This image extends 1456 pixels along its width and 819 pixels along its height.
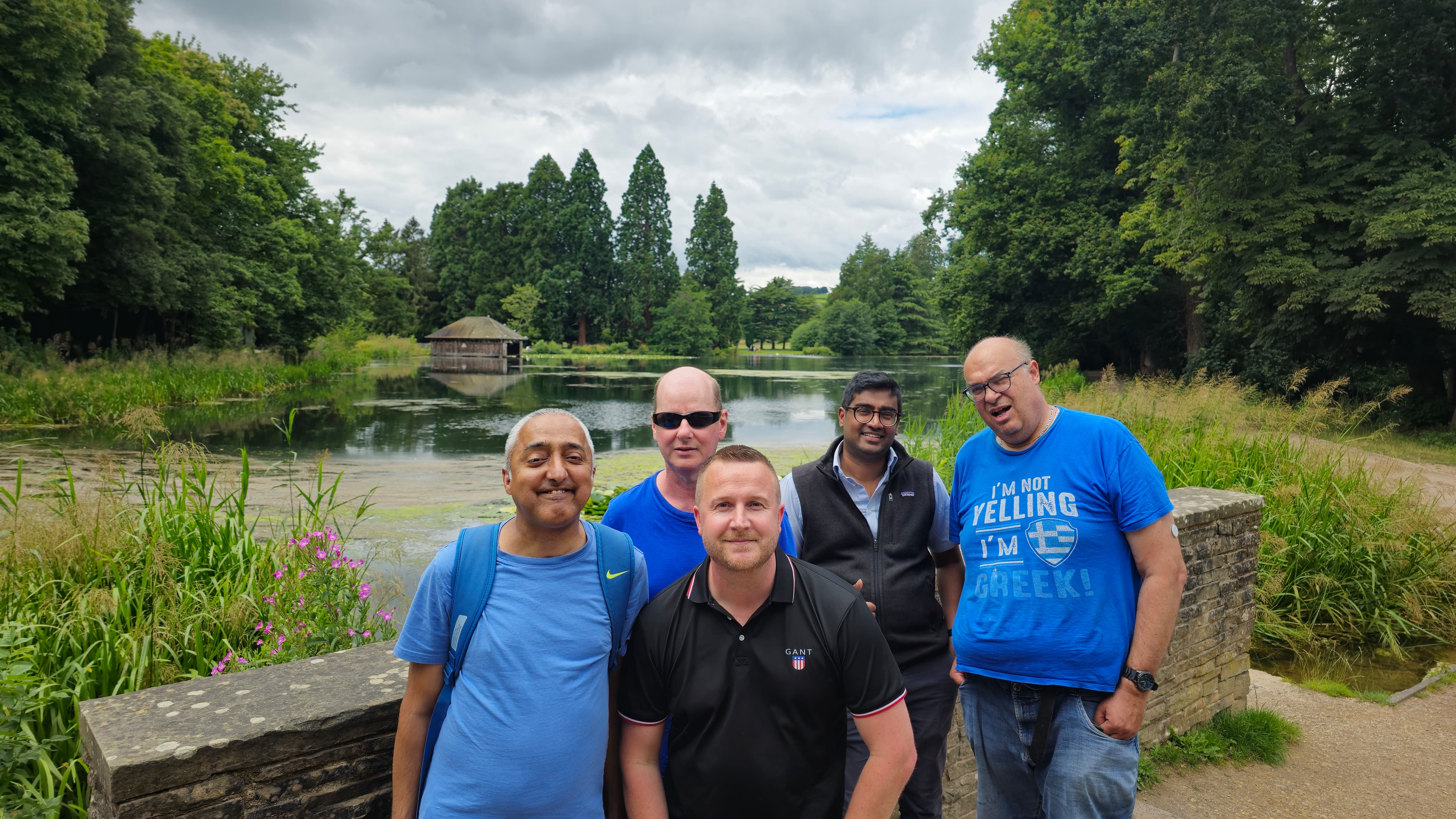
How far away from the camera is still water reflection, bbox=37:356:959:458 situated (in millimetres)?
15531

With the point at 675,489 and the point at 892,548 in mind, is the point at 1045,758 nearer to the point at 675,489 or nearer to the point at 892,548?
the point at 892,548

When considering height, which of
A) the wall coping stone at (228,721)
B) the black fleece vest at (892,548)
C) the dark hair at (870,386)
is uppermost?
the dark hair at (870,386)

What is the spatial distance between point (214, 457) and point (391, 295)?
55.9 meters

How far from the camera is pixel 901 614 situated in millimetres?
2457

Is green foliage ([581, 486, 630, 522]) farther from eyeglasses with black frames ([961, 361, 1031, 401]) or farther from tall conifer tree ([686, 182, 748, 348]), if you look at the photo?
tall conifer tree ([686, 182, 748, 348])

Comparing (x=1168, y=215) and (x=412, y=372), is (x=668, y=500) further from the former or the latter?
(x=412, y=372)

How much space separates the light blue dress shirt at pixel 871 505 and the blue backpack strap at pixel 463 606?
1030 mm

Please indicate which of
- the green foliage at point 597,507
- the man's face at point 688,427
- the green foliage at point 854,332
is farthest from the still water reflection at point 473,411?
the green foliage at point 854,332

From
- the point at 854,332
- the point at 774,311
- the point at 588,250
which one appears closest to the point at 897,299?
the point at 854,332

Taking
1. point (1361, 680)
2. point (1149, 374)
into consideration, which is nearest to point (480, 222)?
point (1149, 374)

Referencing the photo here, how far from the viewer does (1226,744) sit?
13.6ft

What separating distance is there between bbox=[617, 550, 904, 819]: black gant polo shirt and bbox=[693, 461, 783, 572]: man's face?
0.40 feet

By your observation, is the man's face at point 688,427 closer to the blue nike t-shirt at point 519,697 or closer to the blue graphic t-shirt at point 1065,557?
the blue nike t-shirt at point 519,697

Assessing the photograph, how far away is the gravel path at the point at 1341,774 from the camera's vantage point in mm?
3637
